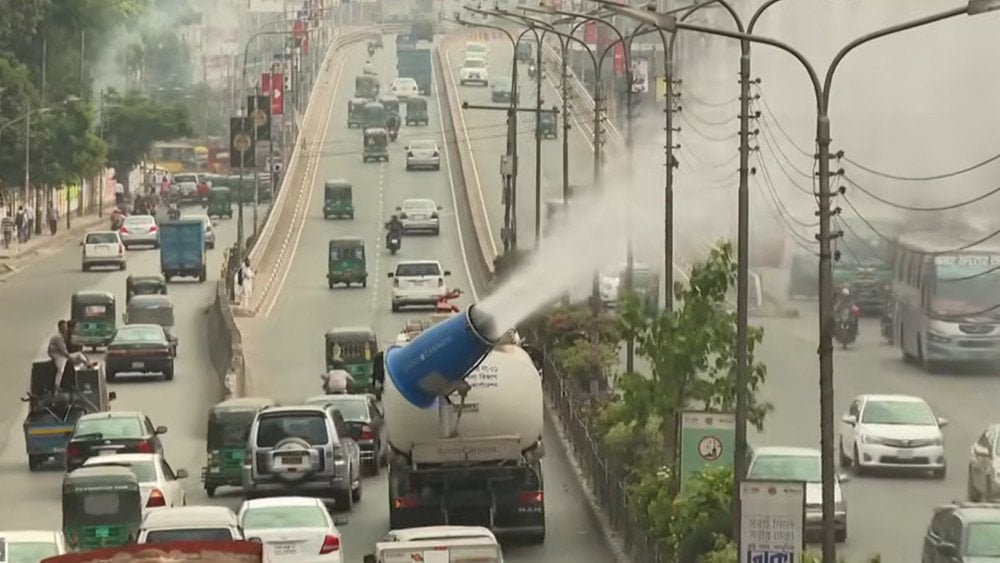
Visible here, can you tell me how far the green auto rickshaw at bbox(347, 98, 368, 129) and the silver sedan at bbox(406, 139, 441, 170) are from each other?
1941 centimetres

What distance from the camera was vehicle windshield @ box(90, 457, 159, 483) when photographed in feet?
129

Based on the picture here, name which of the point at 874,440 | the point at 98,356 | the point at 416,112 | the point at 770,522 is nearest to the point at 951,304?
the point at 874,440

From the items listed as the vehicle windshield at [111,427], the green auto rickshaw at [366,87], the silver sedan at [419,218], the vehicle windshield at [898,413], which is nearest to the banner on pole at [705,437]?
the vehicle windshield at [898,413]

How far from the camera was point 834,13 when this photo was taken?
208ft

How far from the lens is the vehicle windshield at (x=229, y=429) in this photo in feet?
152

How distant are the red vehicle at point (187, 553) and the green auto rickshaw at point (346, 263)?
225ft

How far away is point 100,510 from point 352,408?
13130 mm

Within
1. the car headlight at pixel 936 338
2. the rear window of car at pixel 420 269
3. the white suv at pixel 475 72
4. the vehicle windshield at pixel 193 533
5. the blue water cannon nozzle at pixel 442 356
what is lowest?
the vehicle windshield at pixel 193 533

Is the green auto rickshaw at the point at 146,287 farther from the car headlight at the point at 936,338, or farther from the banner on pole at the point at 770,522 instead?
the banner on pole at the point at 770,522

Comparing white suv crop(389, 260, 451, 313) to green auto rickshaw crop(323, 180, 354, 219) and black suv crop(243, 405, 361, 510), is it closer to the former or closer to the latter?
green auto rickshaw crop(323, 180, 354, 219)

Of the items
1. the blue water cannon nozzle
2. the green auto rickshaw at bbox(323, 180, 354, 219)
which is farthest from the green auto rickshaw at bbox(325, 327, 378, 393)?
the green auto rickshaw at bbox(323, 180, 354, 219)

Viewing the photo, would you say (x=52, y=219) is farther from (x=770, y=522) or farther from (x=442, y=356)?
(x=770, y=522)

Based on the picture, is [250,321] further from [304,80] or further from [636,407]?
[304,80]

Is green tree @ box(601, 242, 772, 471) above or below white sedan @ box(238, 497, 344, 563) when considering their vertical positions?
above
